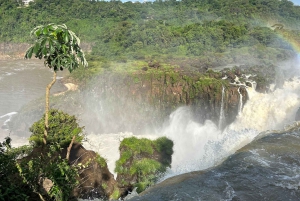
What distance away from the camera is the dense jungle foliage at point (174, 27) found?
39188 mm

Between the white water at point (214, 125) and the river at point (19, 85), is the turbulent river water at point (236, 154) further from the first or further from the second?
the river at point (19, 85)

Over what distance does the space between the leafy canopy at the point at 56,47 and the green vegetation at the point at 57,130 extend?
29.2 feet

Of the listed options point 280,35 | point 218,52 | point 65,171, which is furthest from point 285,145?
point 280,35

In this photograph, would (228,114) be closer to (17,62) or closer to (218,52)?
(218,52)

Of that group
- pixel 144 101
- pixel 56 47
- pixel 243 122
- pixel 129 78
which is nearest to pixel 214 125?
pixel 243 122

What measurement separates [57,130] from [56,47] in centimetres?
1059

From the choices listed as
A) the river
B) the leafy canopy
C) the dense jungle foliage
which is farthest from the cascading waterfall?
the leafy canopy

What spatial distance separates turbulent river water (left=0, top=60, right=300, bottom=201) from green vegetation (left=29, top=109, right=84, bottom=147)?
67.8 inches

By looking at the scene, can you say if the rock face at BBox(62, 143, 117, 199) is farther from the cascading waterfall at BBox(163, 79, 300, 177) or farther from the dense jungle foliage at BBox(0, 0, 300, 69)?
the dense jungle foliage at BBox(0, 0, 300, 69)

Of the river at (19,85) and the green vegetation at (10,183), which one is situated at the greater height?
the green vegetation at (10,183)

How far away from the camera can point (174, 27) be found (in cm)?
5112

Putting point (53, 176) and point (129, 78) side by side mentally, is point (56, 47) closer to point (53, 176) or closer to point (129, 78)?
point (53, 176)

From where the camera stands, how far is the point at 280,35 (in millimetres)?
46125

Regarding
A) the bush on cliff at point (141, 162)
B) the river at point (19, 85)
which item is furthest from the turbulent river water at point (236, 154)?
the bush on cliff at point (141, 162)
